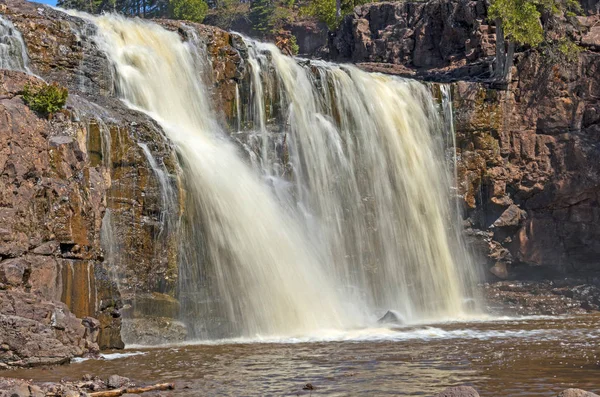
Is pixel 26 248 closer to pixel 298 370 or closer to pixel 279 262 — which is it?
pixel 298 370

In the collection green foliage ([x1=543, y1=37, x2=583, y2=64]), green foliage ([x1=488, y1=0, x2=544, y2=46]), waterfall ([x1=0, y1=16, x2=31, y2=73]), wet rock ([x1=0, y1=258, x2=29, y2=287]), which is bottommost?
wet rock ([x1=0, y1=258, x2=29, y2=287])

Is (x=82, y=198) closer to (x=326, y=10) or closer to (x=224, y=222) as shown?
(x=224, y=222)

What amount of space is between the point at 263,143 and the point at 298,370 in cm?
1516

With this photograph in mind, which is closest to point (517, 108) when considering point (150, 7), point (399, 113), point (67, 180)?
Result: point (399, 113)

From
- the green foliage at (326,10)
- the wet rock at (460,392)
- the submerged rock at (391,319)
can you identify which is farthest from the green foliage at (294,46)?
the wet rock at (460,392)

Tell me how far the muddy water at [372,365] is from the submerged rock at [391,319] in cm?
575

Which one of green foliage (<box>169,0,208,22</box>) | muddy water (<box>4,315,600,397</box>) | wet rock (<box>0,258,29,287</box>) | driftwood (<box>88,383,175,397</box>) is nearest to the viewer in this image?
driftwood (<box>88,383,175,397</box>)

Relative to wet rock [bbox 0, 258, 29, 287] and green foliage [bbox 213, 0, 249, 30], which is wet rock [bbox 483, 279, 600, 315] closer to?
wet rock [bbox 0, 258, 29, 287]

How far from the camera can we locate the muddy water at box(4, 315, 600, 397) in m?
14.0

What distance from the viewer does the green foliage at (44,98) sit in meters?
20.7

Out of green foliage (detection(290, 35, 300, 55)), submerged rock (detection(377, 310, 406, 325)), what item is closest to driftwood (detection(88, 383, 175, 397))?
submerged rock (detection(377, 310, 406, 325))

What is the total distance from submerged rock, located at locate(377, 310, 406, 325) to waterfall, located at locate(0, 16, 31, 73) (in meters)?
14.7

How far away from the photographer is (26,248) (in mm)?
18766

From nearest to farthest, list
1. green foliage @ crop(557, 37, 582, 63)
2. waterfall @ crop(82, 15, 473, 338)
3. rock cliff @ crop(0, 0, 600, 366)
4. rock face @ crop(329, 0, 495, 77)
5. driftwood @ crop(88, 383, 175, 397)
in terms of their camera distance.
A: driftwood @ crop(88, 383, 175, 397) → rock cliff @ crop(0, 0, 600, 366) → waterfall @ crop(82, 15, 473, 338) → green foliage @ crop(557, 37, 582, 63) → rock face @ crop(329, 0, 495, 77)
